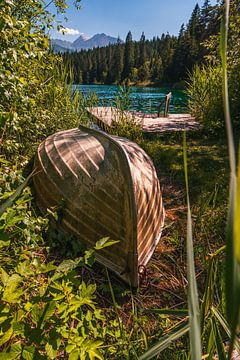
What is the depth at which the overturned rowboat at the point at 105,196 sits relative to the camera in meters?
2.35

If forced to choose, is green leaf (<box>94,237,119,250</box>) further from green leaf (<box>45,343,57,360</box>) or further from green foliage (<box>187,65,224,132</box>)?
green foliage (<box>187,65,224,132</box>)

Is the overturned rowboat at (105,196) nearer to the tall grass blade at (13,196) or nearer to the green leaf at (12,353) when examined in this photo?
the green leaf at (12,353)

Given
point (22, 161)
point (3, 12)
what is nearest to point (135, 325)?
point (22, 161)

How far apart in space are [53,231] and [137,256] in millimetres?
961

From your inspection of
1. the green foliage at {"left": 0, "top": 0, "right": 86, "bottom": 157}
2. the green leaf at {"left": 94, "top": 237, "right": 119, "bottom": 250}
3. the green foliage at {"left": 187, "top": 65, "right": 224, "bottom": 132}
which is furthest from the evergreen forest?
the green leaf at {"left": 94, "top": 237, "right": 119, "bottom": 250}

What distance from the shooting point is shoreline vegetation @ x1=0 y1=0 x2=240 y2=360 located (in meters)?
0.77

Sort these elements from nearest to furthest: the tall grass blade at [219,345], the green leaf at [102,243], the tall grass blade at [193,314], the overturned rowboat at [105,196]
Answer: the tall grass blade at [193,314], the tall grass blade at [219,345], the green leaf at [102,243], the overturned rowboat at [105,196]

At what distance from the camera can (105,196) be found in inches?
95.7

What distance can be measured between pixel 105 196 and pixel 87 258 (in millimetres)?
980

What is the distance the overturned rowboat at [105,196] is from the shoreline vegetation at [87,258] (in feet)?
0.55

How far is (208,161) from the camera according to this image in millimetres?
5371

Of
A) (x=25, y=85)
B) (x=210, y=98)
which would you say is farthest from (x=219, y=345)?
(x=210, y=98)

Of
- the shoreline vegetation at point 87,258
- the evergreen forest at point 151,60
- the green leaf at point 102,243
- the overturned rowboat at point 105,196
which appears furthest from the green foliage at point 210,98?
the evergreen forest at point 151,60

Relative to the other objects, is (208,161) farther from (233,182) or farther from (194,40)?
(194,40)
